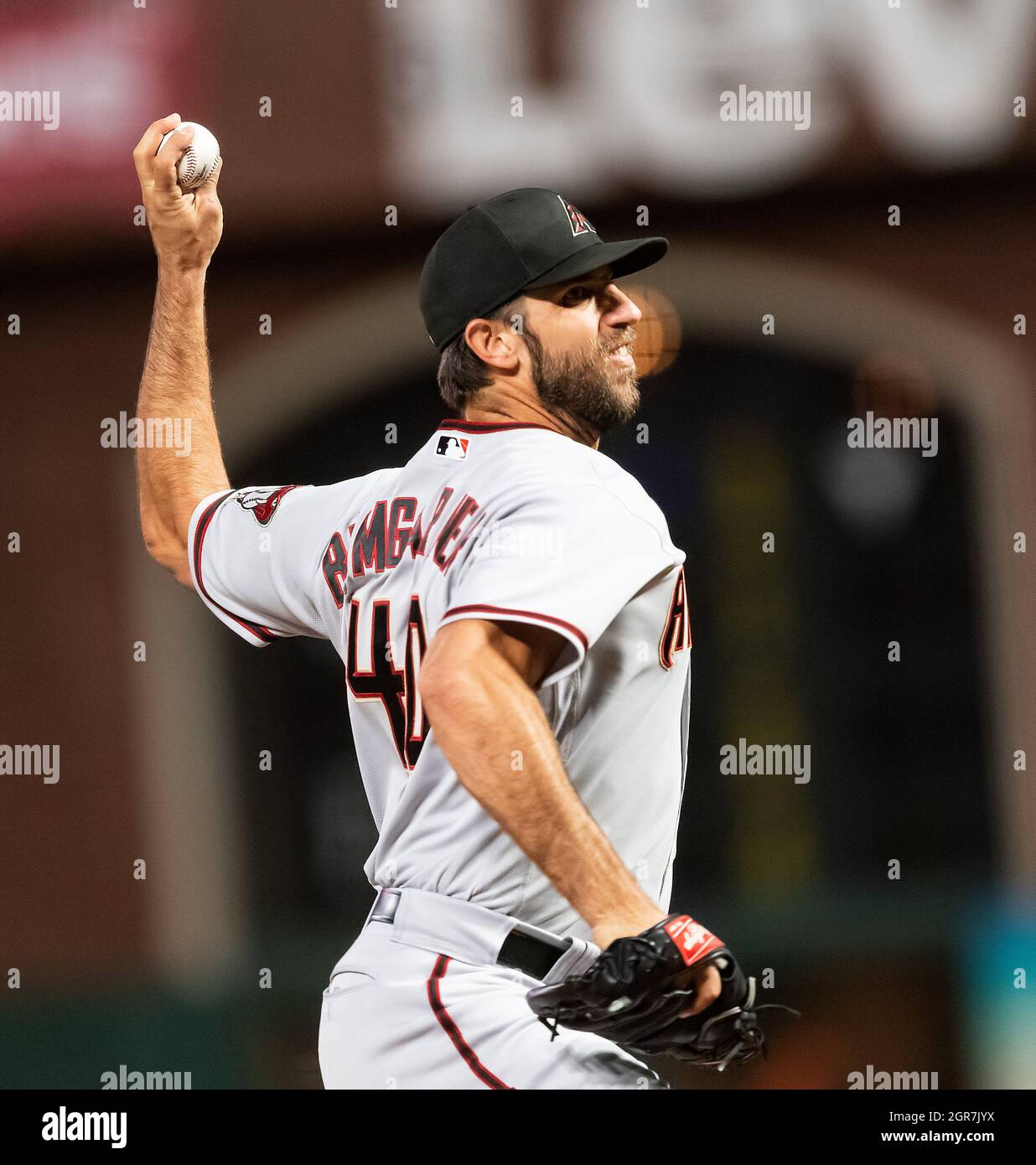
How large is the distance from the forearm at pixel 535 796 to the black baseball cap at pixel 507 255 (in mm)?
869

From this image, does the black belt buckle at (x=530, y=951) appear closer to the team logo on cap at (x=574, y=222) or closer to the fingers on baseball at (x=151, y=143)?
the team logo on cap at (x=574, y=222)

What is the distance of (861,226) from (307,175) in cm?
253

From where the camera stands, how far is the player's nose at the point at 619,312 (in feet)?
9.75

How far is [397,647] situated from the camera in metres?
2.75

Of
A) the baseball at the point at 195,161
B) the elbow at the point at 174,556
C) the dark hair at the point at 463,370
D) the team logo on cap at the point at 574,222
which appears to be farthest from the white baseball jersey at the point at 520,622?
the baseball at the point at 195,161

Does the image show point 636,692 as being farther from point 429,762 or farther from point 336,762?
point 336,762

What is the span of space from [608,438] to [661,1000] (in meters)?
5.25

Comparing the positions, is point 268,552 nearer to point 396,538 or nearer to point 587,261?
point 396,538

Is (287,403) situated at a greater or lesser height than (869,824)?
greater

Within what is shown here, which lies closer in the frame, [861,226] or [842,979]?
[842,979]

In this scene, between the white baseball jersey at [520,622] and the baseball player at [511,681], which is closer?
the baseball player at [511,681]

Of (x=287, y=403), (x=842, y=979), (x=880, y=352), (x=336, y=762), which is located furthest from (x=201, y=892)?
(x=880, y=352)

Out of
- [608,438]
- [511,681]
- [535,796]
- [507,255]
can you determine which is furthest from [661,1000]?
[608,438]

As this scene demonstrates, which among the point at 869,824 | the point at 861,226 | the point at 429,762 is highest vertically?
the point at 861,226
